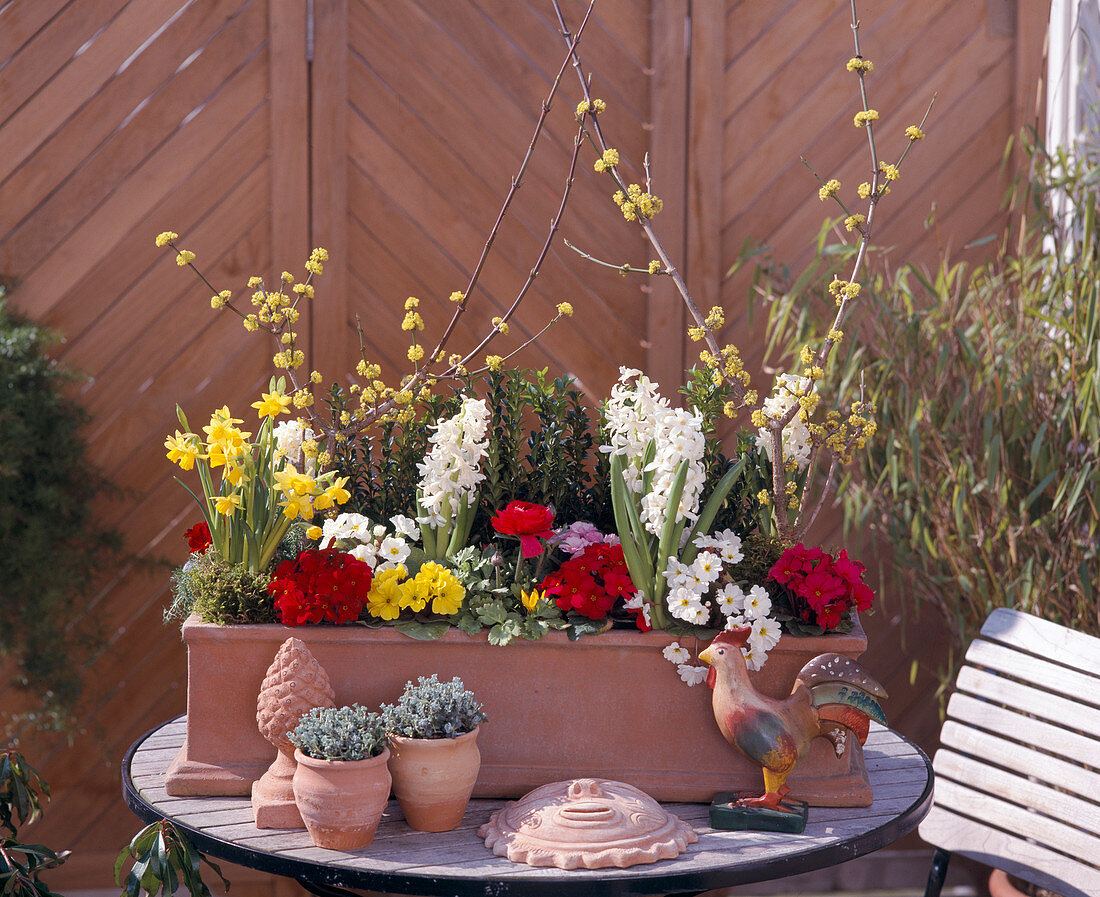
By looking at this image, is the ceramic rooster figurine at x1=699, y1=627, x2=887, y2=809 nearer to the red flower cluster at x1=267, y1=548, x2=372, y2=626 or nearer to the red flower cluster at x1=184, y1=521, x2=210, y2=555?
the red flower cluster at x1=267, y1=548, x2=372, y2=626

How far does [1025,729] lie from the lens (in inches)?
77.7

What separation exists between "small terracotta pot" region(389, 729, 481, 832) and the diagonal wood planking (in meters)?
1.41

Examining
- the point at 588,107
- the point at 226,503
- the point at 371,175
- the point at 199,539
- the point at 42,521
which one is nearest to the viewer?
the point at 226,503

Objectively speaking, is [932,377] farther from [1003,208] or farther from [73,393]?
[73,393]

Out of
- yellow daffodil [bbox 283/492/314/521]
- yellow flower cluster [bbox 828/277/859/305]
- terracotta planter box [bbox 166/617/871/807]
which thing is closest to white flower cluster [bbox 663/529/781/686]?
terracotta planter box [bbox 166/617/871/807]

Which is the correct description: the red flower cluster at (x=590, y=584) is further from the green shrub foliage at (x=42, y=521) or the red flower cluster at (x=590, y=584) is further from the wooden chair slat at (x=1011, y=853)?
the green shrub foliage at (x=42, y=521)

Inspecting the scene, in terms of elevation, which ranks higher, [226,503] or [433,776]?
[226,503]

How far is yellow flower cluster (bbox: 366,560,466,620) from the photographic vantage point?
1.48 m

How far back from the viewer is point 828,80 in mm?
2680

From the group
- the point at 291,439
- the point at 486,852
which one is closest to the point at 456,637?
the point at 486,852

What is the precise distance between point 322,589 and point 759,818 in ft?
2.16

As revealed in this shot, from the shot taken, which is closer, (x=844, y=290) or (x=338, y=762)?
(x=338, y=762)

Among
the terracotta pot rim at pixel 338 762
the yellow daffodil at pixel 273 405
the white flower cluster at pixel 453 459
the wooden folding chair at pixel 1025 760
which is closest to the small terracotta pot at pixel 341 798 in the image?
the terracotta pot rim at pixel 338 762

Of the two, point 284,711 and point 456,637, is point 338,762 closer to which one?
point 284,711
